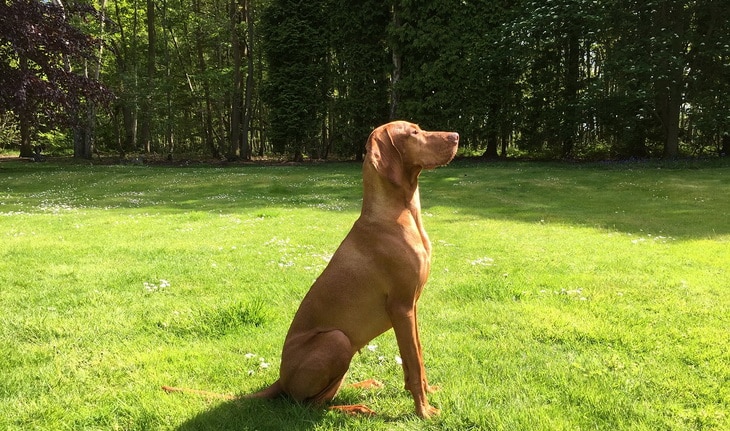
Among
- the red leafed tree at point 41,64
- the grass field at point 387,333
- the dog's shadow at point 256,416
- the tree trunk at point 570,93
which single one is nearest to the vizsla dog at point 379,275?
the dog's shadow at point 256,416

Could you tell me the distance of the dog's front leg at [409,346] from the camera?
2988 mm

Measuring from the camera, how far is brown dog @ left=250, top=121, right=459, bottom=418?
3010mm

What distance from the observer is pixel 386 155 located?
Answer: 9.92 ft

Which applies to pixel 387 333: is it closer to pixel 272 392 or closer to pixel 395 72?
pixel 272 392

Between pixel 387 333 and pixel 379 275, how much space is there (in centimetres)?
183

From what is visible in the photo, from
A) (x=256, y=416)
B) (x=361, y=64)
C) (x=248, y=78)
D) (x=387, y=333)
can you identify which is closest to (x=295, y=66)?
(x=248, y=78)

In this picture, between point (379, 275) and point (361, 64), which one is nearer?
point (379, 275)

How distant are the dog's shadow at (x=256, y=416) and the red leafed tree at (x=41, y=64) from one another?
62.5ft

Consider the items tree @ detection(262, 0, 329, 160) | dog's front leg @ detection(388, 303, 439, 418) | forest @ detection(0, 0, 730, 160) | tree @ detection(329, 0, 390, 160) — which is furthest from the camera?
tree @ detection(262, 0, 329, 160)

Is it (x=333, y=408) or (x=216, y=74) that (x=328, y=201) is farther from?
(x=216, y=74)

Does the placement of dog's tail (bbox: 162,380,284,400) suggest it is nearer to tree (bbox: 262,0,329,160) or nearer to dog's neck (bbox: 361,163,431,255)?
dog's neck (bbox: 361,163,431,255)

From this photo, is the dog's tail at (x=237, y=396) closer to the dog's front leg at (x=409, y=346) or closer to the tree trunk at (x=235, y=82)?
the dog's front leg at (x=409, y=346)

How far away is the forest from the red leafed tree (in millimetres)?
65

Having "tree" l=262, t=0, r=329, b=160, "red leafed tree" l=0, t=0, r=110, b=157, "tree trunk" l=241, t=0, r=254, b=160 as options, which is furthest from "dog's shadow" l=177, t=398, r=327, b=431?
"tree trunk" l=241, t=0, r=254, b=160
